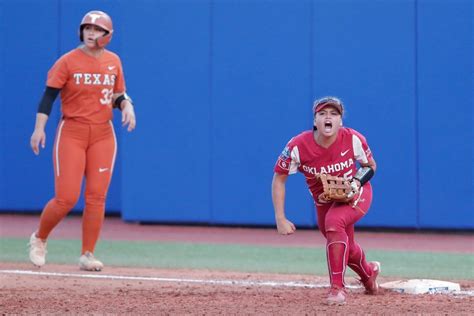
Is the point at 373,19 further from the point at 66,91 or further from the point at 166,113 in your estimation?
the point at 66,91

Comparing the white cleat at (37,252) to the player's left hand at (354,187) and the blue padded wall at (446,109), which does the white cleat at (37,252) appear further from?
the blue padded wall at (446,109)

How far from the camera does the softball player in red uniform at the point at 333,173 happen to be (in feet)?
21.6

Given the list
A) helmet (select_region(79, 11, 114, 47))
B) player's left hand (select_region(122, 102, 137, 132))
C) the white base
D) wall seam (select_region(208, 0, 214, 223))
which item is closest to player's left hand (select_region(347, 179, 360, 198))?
the white base

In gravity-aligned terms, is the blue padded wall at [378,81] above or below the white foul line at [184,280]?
above

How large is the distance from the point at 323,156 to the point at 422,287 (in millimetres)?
1315

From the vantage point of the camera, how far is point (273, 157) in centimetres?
1201

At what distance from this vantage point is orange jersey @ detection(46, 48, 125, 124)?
8.37m

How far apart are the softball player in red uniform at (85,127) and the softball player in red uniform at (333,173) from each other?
2.07m

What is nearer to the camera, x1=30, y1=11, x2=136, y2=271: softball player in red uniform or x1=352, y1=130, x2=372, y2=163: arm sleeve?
x1=352, y1=130, x2=372, y2=163: arm sleeve

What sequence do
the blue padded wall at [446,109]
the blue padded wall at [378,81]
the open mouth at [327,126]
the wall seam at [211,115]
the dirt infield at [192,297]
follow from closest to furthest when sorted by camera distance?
1. the dirt infield at [192,297]
2. the open mouth at [327,126]
3. the blue padded wall at [446,109]
4. the blue padded wall at [378,81]
5. the wall seam at [211,115]

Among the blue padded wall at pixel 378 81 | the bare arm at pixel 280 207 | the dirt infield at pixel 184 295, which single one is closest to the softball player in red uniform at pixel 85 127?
the dirt infield at pixel 184 295

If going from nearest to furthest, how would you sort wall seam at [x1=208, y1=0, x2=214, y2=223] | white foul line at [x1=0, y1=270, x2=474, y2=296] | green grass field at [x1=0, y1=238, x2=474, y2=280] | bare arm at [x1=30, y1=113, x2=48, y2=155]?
white foul line at [x1=0, y1=270, x2=474, y2=296] → bare arm at [x1=30, y1=113, x2=48, y2=155] → green grass field at [x1=0, y1=238, x2=474, y2=280] → wall seam at [x1=208, y1=0, x2=214, y2=223]

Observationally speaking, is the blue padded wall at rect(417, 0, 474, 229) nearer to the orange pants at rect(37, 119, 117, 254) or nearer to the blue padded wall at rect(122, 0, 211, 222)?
the blue padded wall at rect(122, 0, 211, 222)

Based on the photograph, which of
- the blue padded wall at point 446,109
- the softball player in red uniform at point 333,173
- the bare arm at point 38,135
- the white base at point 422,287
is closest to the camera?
the softball player in red uniform at point 333,173
